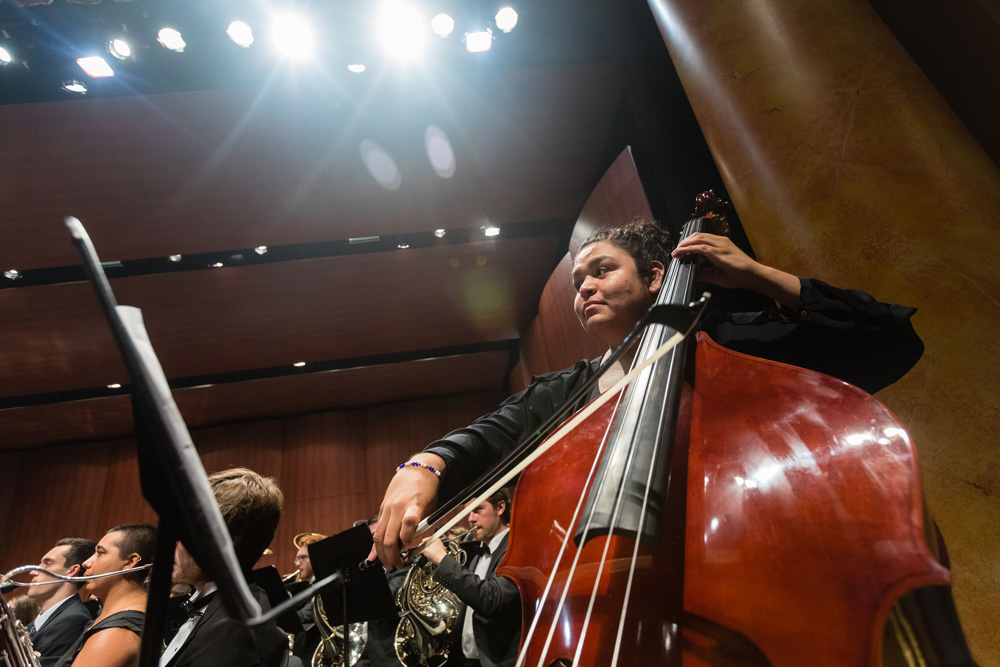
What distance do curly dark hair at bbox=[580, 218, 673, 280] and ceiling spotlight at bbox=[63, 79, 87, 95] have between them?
3140 millimetres

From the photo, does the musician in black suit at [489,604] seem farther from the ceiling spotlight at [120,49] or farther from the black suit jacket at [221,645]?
the ceiling spotlight at [120,49]

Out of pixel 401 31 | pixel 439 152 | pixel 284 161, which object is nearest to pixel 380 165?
pixel 439 152

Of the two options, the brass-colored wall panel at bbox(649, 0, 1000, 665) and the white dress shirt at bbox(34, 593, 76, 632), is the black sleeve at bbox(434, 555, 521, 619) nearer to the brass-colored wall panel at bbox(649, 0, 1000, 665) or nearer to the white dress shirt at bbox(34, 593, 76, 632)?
the brass-colored wall panel at bbox(649, 0, 1000, 665)

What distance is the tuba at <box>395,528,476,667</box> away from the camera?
8.41 ft

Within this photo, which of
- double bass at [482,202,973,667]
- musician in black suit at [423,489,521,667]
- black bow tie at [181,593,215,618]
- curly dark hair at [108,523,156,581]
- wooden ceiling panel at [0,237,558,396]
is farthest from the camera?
wooden ceiling panel at [0,237,558,396]

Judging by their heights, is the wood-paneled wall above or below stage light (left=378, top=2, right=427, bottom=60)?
below

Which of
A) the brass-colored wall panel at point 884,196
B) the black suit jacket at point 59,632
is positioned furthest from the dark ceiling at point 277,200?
the black suit jacket at point 59,632

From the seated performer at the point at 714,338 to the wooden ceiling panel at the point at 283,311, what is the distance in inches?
130

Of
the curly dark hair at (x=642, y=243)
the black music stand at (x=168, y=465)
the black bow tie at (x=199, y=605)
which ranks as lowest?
the black bow tie at (x=199, y=605)

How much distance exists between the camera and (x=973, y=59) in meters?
1.25

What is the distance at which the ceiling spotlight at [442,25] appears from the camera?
2746 millimetres

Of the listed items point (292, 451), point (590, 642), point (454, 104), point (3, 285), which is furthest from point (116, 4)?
point (292, 451)

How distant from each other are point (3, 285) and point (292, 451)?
12.5 feet

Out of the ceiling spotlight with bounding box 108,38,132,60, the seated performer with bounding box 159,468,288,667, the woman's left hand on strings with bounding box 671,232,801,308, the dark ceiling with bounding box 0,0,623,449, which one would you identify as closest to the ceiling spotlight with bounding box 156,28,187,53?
the dark ceiling with bounding box 0,0,623,449
